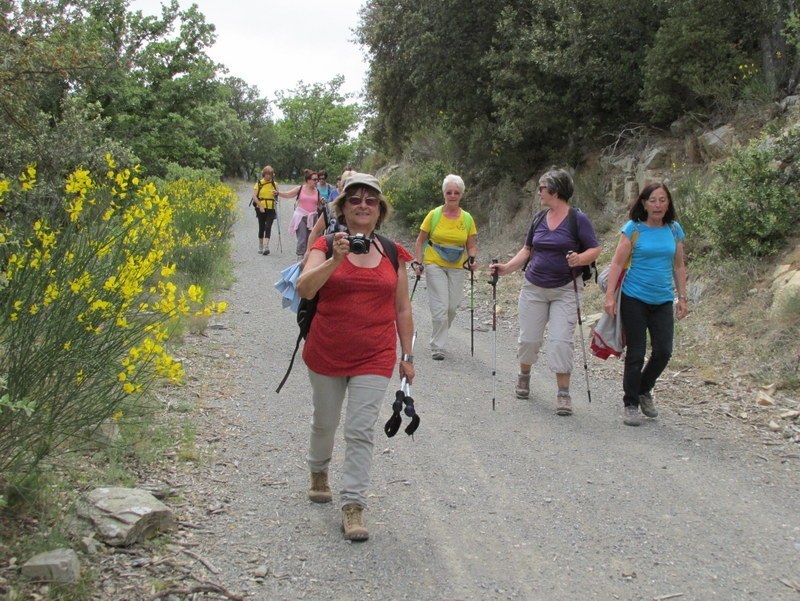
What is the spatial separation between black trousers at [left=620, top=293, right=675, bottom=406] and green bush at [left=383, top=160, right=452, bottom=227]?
13.0m

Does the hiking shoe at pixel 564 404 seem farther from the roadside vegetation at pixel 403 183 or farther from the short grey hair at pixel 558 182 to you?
the roadside vegetation at pixel 403 183

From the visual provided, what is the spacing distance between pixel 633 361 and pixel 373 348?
2.88m

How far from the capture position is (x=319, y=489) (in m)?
4.64

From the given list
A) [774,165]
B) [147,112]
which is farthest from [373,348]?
[147,112]

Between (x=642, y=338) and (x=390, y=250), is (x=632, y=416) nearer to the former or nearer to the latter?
(x=642, y=338)

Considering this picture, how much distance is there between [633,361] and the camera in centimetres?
637

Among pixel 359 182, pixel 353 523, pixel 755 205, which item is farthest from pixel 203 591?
pixel 755 205

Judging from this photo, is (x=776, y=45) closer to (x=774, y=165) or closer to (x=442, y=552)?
(x=774, y=165)

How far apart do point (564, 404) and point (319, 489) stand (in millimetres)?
2605

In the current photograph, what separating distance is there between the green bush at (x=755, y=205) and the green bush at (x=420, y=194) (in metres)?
10.1

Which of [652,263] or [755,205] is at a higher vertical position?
Result: [755,205]

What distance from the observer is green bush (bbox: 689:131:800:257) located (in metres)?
8.97

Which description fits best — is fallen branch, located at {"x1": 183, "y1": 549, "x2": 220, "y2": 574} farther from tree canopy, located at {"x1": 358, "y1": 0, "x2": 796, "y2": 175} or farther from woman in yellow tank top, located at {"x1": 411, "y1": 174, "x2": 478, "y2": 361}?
tree canopy, located at {"x1": 358, "y1": 0, "x2": 796, "y2": 175}

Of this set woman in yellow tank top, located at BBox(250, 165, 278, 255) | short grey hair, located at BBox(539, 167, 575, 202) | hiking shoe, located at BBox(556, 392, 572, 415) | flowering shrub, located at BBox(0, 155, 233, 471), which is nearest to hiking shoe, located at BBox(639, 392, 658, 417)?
hiking shoe, located at BBox(556, 392, 572, 415)
